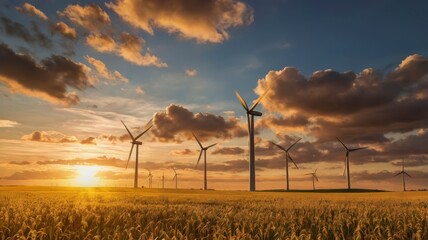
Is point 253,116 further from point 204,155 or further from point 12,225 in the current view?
point 12,225

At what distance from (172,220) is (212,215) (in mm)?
1524

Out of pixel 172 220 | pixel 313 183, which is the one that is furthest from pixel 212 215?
pixel 313 183

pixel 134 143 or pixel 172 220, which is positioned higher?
pixel 134 143

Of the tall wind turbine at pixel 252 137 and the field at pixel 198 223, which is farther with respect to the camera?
the tall wind turbine at pixel 252 137

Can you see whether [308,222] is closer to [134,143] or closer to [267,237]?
[267,237]

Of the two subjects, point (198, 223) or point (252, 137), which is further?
point (252, 137)

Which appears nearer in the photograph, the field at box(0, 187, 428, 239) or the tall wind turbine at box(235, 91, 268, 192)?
the field at box(0, 187, 428, 239)

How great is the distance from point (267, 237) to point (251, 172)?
93182 millimetres

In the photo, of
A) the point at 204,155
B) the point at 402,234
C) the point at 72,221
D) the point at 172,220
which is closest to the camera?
the point at 402,234

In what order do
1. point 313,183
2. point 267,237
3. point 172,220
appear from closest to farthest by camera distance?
point 267,237, point 172,220, point 313,183

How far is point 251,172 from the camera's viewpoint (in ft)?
333

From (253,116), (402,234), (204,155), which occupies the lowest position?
(402,234)

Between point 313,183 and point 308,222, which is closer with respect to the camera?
point 308,222

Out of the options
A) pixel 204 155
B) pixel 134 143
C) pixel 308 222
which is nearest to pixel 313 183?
pixel 204 155
